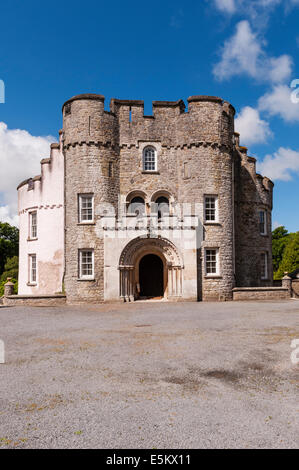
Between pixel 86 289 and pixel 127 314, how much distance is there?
20.7 feet

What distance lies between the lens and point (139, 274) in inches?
914

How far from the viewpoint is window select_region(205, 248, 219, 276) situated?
21328mm

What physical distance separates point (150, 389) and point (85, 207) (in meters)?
16.8

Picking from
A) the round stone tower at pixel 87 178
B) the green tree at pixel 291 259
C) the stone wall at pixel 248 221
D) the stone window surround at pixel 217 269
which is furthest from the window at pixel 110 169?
the green tree at pixel 291 259

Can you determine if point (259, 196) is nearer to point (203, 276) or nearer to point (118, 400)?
point (203, 276)

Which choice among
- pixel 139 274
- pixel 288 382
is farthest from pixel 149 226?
pixel 288 382

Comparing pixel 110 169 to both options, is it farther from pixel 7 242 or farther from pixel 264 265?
pixel 7 242

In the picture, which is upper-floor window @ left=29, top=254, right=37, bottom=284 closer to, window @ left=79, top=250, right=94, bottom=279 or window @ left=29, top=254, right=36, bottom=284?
window @ left=29, top=254, right=36, bottom=284

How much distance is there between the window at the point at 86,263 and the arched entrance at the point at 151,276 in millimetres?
3785

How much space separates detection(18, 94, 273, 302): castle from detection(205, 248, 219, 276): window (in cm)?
6

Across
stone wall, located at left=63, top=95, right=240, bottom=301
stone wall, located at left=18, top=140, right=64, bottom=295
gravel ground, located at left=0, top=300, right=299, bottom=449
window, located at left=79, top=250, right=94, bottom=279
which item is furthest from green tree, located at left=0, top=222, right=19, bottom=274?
gravel ground, located at left=0, top=300, right=299, bottom=449

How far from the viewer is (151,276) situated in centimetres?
2336

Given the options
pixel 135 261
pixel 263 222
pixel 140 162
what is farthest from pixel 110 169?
pixel 263 222

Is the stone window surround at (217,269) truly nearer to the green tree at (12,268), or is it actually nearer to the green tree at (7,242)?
the green tree at (12,268)
